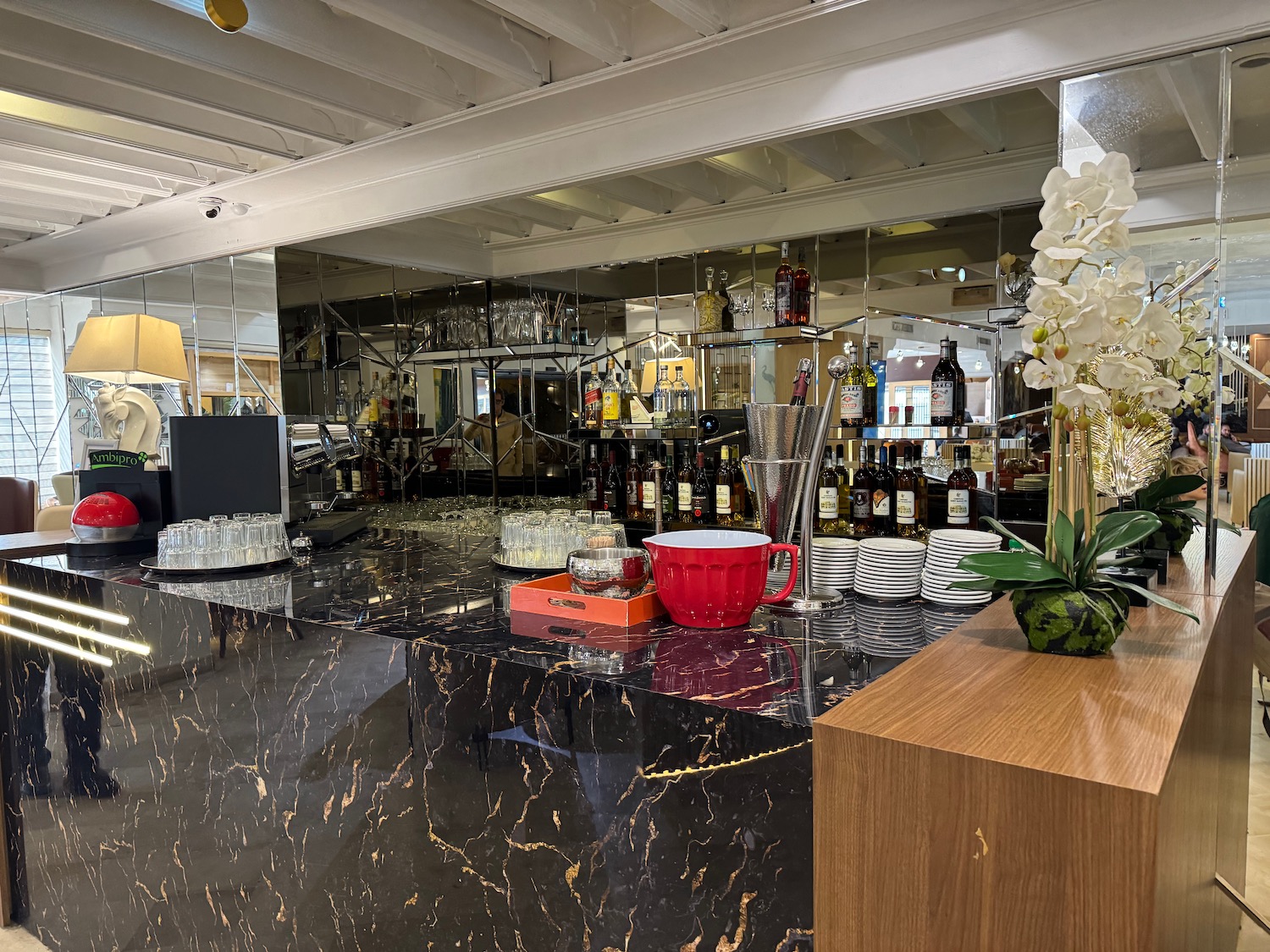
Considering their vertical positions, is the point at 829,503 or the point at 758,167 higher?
the point at 758,167

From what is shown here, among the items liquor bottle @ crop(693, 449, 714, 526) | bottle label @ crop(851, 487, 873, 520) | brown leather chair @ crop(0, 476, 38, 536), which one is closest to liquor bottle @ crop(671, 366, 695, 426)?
liquor bottle @ crop(693, 449, 714, 526)

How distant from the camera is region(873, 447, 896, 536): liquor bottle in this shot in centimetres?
381

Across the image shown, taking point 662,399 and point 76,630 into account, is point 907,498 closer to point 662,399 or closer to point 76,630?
point 662,399

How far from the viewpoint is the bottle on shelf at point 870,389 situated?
388cm

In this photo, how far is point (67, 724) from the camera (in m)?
2.33

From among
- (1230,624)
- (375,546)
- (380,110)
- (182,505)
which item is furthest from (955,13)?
(182,505)

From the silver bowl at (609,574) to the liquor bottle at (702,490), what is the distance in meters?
2.74

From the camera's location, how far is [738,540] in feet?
5.09

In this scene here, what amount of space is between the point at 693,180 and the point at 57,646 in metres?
3.11

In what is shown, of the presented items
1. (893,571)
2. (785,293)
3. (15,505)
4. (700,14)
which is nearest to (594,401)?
(785,293)

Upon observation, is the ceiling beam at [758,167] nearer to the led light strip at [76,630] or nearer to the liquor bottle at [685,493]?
the liquor bottle at [685,493]

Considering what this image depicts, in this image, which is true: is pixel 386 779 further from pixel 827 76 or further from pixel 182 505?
pixel 827 76

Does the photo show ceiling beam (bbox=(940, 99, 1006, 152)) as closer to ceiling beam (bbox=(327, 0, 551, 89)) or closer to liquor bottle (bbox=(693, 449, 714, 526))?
ceiling beam (bbox=(327, 0, 551, 89))

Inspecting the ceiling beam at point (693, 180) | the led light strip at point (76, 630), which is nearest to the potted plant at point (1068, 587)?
the led light strip at point (76, 630)
